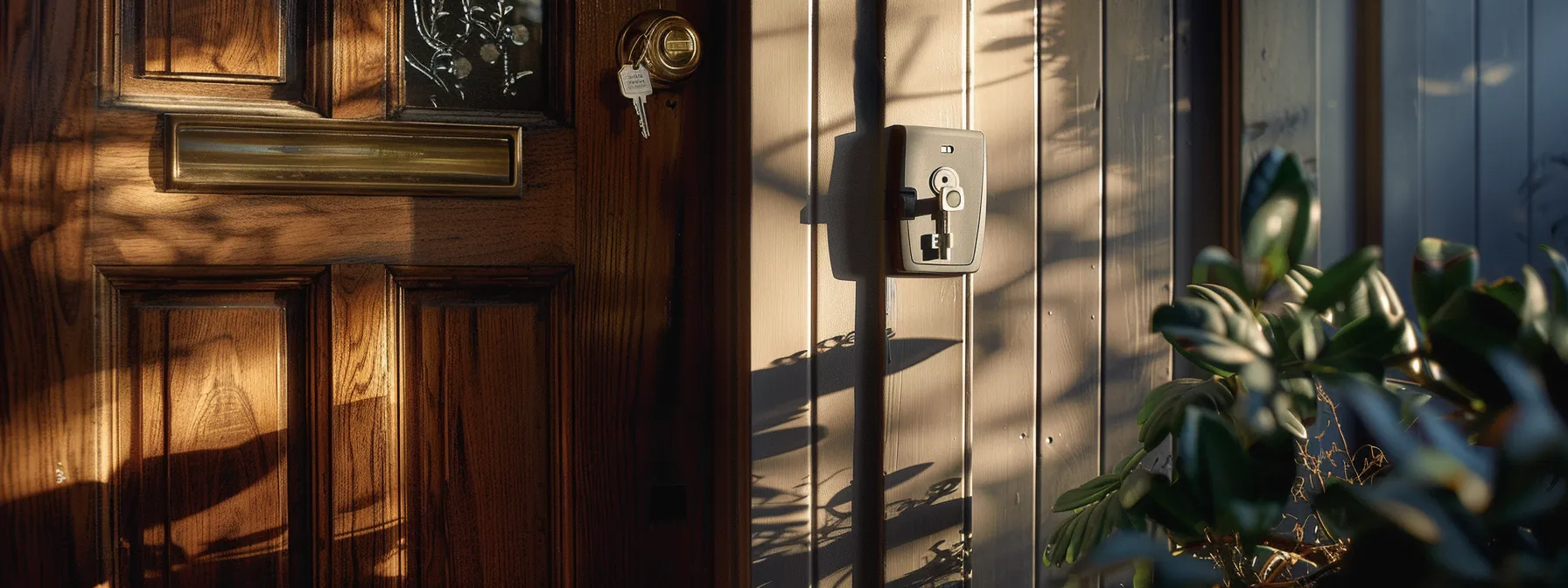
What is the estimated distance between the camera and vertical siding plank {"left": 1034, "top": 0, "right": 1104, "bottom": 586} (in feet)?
4.12

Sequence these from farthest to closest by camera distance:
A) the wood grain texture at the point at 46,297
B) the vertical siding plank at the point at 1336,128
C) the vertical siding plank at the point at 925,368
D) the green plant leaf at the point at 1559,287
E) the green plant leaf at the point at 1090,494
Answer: the vertical siding plank at the point at 1336,128, the vertical siding plank at the point at 925,368, the wood grain texture at the point at 46,297, the green plant leaf at the point at 1090,494, the green plant leaf at the point at 1559,287

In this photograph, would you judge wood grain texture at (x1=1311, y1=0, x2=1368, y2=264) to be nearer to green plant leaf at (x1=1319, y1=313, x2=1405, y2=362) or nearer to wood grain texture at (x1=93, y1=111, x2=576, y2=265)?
green plant leaf at (x1=1319, y1=313, x2=1405, y2=362)

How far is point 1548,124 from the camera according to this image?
1.31 metres

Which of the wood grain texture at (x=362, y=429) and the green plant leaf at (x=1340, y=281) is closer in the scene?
the green plant leaf at (x=1340, y=281)

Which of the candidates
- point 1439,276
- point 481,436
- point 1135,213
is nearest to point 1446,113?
point 1135,213

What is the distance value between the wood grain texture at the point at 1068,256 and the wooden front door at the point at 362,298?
1.42 ft

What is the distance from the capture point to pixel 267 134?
1.14 metres

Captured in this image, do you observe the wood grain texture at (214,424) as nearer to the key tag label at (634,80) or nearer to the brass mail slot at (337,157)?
the brass mail slot at (337,157)

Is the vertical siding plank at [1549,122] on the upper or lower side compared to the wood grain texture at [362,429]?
upper

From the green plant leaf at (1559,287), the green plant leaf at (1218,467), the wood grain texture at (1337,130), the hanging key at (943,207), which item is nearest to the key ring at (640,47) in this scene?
the hanging key at (943,207)

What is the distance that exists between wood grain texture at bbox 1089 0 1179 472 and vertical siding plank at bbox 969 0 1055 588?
0.12m

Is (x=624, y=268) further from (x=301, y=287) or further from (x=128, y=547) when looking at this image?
(x=128, y=547)

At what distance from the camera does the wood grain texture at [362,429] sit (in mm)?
1169

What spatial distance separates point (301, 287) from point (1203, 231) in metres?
1.24
